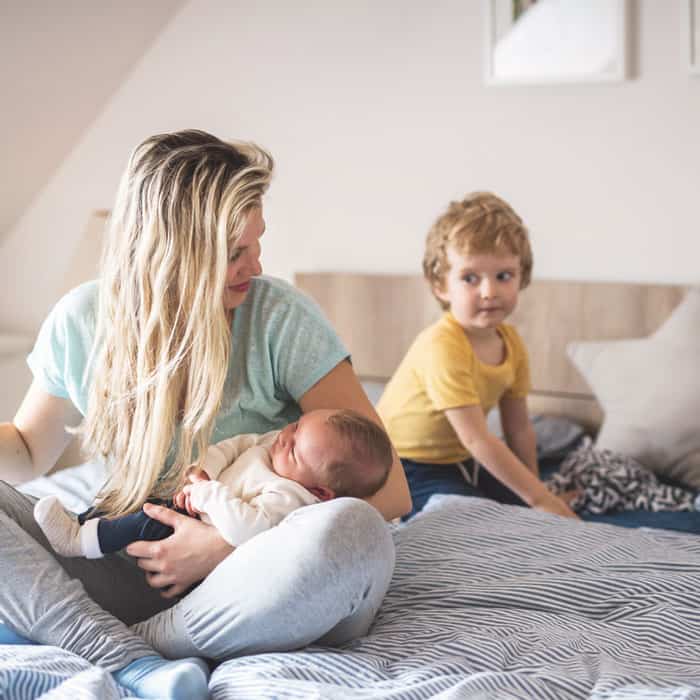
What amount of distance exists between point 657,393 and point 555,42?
1.06 meters

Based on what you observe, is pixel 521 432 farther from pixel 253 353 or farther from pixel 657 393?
pixel 253 353

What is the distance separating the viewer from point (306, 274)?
337cm

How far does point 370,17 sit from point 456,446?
1.49 m

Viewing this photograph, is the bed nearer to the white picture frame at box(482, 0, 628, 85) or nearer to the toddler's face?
the toddler's face

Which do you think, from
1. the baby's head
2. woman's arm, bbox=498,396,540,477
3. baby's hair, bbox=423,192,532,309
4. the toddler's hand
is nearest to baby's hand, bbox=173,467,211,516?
the baby's head

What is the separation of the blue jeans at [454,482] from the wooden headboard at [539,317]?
2.12ft

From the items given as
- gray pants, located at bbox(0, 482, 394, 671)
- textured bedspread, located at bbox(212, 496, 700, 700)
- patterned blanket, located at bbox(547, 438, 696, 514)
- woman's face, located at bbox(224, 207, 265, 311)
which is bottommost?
patterned blanket, located at bbox(547, 438, 696, 514)

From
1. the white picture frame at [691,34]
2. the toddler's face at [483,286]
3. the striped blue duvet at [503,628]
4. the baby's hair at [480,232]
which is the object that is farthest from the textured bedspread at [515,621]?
the white picture frame at [691,34]

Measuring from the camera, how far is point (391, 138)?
10.6ft

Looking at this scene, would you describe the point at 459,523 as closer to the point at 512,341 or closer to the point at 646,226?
the point at 512,341

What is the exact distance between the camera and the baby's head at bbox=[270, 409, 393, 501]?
4.98ft

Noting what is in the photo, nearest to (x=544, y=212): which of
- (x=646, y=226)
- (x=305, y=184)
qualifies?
(x=646, y=226)

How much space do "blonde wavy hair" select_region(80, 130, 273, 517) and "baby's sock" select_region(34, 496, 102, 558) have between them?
0.08 metres

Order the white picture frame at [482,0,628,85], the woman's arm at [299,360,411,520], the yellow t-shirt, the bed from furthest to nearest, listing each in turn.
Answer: the white picture frame at [482,0,628,85], the yellow t-shirt, the woman's arm at [299,360,411,520], the bed
